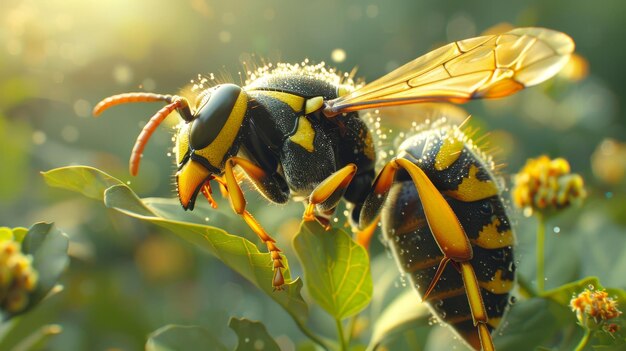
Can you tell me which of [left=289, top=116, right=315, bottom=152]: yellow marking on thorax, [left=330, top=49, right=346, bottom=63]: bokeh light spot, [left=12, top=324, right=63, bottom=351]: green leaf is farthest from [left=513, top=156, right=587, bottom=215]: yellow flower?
[left=12, top=324, right=63, bottom=351]: green leaf

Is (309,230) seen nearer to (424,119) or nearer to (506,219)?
(506,219)

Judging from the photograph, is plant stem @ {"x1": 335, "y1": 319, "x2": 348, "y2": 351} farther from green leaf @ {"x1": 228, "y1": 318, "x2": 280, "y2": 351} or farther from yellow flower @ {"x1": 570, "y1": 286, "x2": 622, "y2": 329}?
yellow flower @ {"x1": 570, "y1": 286, "x2": 622, "y2": 329}

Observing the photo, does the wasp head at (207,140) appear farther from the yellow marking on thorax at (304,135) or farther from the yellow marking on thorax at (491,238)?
the yellow marking on thorax at (491,238)

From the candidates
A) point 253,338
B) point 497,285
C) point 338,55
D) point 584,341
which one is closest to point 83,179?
point 253,338

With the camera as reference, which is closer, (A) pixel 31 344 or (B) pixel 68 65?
(A) pixel 31 344

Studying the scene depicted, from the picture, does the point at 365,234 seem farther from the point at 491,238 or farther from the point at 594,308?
the point at 594,308

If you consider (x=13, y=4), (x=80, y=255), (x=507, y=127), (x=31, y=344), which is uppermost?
(x=13, y=4)

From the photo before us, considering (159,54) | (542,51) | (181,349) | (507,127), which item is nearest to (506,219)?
(542,51)

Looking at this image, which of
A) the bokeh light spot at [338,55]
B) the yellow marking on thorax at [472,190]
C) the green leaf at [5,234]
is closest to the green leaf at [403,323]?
the yellow marking on thorax at [472,190]
